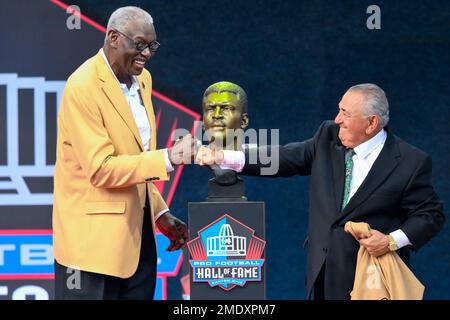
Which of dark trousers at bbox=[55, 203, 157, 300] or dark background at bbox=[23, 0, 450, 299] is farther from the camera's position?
dark background at bbox=[23, 0, 450, 299]

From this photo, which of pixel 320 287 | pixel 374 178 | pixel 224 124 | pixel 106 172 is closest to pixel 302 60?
pixel 224 124

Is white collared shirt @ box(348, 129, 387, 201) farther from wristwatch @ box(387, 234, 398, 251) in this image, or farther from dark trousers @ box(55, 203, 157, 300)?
dark trousers @ box(55, 203, 157, 300)

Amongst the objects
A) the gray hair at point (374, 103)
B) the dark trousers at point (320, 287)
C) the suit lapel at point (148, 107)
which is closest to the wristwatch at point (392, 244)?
the dark trousers at point (320, 287)

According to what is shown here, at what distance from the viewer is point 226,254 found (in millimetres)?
4781

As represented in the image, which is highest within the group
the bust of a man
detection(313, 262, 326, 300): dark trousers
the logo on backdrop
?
the bust of a man

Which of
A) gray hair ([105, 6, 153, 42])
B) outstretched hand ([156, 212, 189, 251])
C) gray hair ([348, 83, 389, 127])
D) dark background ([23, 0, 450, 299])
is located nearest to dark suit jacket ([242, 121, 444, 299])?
gray hair ([348, 83, 389, 127])

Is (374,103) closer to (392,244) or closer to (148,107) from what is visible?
(392,244)

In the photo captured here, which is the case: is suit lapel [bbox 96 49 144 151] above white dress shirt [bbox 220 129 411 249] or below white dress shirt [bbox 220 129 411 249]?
above

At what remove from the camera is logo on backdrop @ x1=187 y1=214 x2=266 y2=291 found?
4781 millimetres

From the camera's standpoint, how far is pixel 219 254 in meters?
4.79

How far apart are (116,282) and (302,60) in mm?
2297

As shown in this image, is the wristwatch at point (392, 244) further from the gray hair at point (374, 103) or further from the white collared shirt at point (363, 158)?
the gray hair at point (374, 103)
